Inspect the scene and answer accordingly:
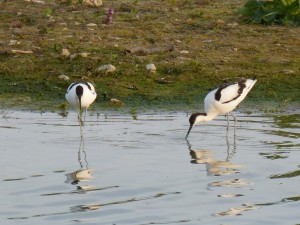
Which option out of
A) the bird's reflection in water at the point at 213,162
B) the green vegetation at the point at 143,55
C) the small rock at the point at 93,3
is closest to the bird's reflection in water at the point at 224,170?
the bird's reflection in water at the point at 213,162

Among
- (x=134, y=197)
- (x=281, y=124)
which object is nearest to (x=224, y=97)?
(x=281, y=124)

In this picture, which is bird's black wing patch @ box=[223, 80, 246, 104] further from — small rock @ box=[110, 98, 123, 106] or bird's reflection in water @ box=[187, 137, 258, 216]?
small rock @ box=[110, 98, 123, 106]

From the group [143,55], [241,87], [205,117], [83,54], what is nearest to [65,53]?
[83,54]

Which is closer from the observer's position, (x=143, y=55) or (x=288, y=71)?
(x=288, y=71)

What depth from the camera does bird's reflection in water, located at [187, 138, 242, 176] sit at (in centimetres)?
1120

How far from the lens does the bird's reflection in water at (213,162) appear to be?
11.2m

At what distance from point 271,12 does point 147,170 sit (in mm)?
7595

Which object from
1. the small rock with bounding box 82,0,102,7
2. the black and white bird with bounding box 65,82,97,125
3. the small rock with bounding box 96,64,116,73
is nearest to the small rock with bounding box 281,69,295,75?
the small rock with bounding box 96,64,116,73

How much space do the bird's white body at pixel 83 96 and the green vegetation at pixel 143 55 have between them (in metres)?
0.67

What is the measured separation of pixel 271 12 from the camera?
17906 millimetres

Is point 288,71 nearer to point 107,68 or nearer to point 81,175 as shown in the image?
point 107,68

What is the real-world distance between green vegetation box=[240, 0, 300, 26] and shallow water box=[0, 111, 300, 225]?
385 cm

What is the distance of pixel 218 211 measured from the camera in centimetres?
949

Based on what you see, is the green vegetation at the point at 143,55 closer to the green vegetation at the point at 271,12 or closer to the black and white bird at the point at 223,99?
the green vegetation at the point at 271,12
